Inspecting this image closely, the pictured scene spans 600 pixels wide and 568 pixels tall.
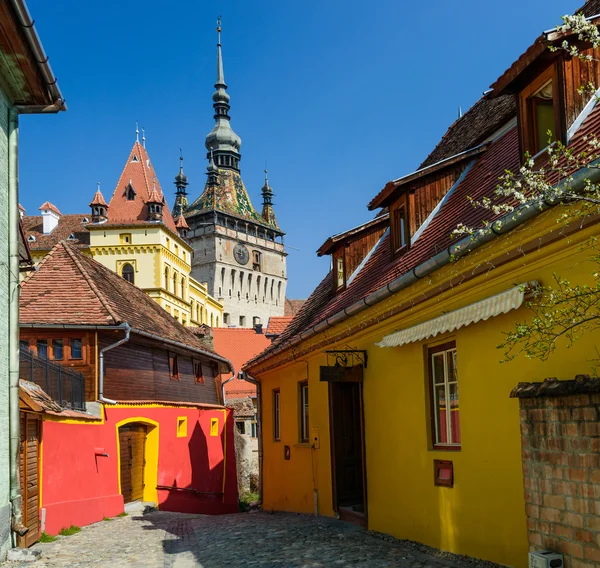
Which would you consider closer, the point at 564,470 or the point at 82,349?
the point at 564,470

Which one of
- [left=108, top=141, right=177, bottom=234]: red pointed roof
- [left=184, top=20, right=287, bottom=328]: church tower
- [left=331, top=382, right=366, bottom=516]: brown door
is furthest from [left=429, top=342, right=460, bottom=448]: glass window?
[left=184, top=20, right=287, bottom=328]: church tower

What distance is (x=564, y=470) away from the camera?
564cm

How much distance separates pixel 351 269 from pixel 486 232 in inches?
282

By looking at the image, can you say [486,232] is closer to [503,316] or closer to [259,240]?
[503,316]

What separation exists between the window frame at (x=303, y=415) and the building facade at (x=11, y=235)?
6.41 metres

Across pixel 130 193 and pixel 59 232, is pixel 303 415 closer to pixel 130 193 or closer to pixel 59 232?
pixel 130 193

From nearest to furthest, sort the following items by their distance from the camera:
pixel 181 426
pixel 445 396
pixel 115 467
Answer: pixel 445 396 < pixel 115 467 < pixel 181 426

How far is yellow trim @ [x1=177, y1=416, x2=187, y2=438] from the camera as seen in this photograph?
24.5 meters

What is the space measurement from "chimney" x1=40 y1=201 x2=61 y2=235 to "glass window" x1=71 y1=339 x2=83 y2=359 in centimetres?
5254

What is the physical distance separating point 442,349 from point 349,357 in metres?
3.16

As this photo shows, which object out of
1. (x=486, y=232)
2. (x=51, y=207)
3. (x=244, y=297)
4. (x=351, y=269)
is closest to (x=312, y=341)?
(x=351, y=269)

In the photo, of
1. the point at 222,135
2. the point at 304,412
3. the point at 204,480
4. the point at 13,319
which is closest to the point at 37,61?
the point at 13,319

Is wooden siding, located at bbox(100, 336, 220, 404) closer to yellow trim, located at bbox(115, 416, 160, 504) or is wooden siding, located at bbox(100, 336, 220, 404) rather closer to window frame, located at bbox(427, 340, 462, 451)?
yellow trim, located at bbox(115, 416, 160, 504)

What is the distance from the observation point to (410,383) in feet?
32.2
